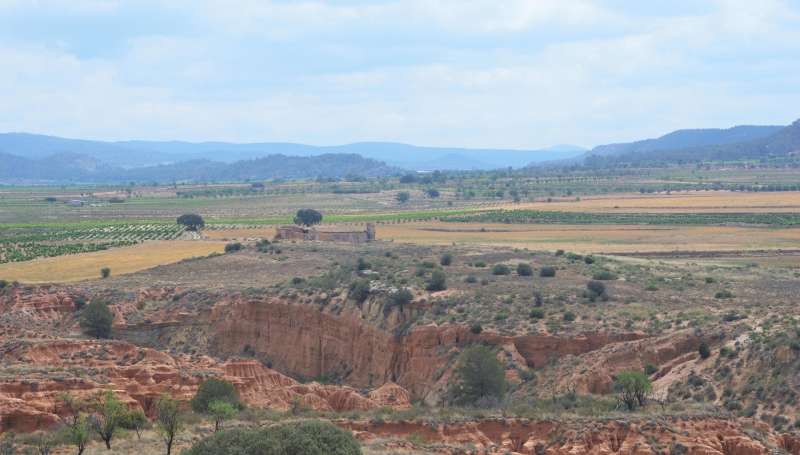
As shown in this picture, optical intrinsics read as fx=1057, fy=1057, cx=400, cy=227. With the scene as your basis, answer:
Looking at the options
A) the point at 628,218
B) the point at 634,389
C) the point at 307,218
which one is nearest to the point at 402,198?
the point at 307,218

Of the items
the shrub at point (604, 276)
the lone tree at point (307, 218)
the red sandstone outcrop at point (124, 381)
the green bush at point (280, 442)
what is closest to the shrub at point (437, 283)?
the shrub at point (604, 276)

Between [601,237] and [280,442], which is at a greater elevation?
[280,442]

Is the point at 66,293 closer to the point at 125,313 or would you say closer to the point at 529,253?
the point at 125,313

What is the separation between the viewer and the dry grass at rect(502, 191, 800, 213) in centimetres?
14682

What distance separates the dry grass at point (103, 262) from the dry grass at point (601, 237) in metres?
21.5

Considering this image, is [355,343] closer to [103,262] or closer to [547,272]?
[547,272]

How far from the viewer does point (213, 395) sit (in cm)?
3825

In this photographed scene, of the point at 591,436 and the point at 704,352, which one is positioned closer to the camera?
the point at 591,436

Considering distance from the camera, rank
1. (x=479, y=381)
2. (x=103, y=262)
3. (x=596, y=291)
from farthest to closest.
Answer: (x=103, y=262)
(x=596, y=291)
(x=479, y=381)

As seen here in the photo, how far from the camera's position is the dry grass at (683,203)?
5781 inches

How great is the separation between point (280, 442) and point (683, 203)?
143 meters

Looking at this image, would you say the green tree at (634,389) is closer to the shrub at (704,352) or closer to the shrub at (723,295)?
the shrub at (704,352)

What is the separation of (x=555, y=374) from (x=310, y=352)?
1678cm

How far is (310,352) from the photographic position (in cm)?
5706
